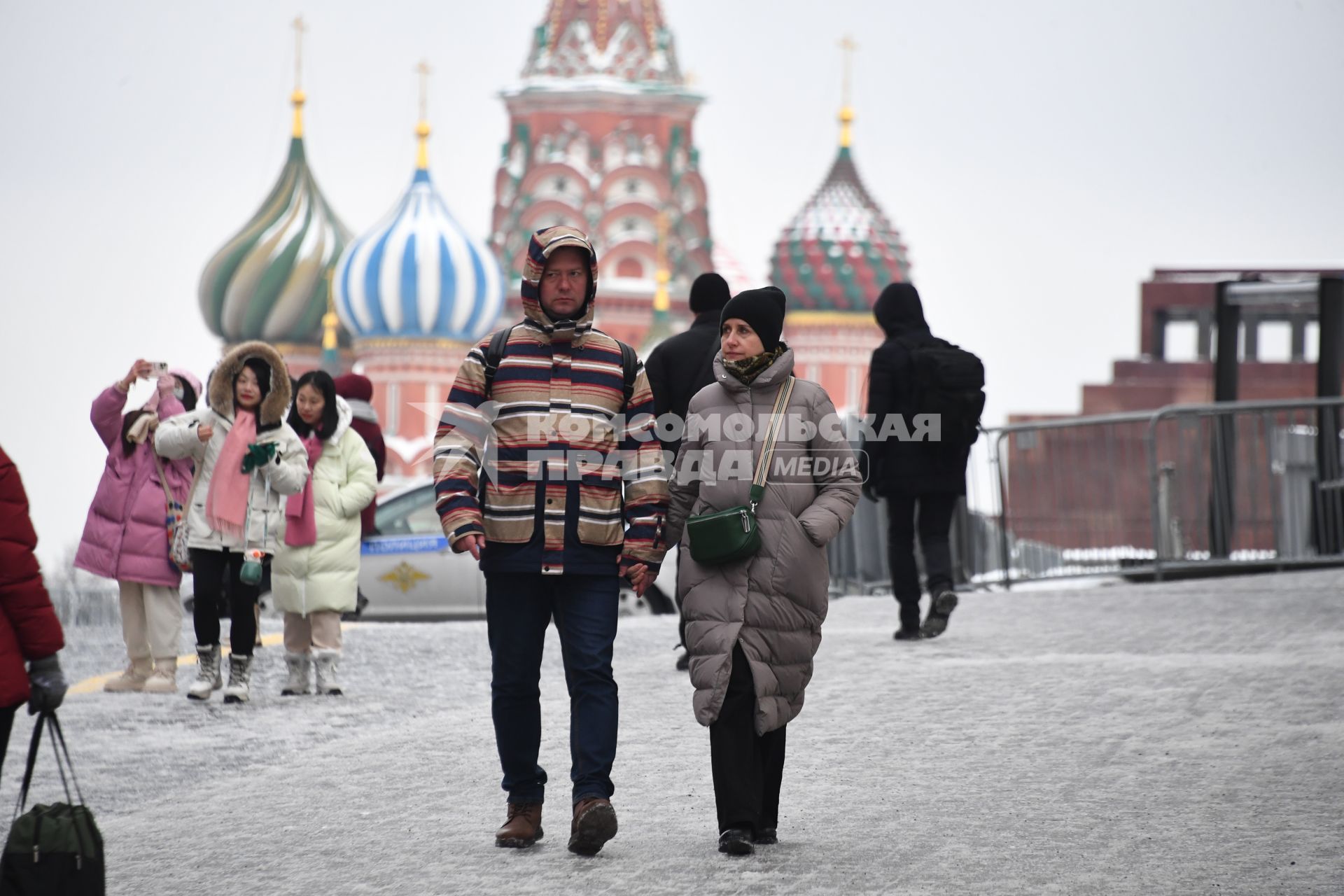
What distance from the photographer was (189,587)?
16.8 meters

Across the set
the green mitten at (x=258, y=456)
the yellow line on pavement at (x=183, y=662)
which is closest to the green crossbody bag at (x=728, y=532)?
the green mitten at (x=258, y=456)

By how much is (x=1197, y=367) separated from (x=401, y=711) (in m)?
40.3

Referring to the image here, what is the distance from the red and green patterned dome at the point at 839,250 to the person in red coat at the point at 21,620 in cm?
6948

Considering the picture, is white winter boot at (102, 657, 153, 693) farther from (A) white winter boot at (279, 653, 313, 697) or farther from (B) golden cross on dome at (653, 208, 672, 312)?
(B) golden cross on dome at (653, 208, 672, 312)

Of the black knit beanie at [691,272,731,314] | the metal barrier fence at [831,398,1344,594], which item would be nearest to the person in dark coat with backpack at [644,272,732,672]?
the black knit beanie at [691,272,731,314]

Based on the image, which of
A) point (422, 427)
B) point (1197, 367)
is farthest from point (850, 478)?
point (422, 427)

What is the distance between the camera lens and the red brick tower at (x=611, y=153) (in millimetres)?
69625

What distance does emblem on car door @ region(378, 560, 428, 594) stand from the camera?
15.1 meters

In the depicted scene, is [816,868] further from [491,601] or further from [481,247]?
[481,247]

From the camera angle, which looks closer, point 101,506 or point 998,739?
point 998,739

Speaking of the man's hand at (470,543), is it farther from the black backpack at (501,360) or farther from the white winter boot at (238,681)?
the white winter boot at (238,681)

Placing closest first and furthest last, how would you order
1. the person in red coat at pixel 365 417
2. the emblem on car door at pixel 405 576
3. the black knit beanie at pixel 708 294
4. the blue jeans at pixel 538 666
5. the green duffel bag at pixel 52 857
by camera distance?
1. the green duffel bag at pixel 52 857
2. the blue jeans at pixel 538 666
3. the black knit beanie at pixel 708 294
4. the person in red coat at pixel 365 417
5. the emblem on car door at pixel 405 576

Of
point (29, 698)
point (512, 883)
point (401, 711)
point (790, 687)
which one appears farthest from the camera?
point (401, 711)

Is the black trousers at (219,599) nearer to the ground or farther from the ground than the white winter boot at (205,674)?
farther from the ground
